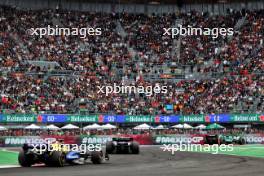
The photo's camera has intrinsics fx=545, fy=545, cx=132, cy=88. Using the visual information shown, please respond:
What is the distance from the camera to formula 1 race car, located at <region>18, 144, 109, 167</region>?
20438mm

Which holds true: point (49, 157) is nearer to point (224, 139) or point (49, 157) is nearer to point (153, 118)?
point (224, 139)

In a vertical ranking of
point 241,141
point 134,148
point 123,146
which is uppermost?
point 123,146

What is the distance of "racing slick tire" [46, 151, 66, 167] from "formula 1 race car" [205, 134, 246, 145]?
1044 inches

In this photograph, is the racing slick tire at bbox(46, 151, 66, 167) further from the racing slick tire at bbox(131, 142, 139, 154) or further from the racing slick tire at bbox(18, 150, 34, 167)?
the racing slick tire at bbox(131, 142, 139, 154)

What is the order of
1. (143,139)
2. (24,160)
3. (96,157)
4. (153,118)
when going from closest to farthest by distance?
(24,160) → (96,157) → (143,139) → (153,118)

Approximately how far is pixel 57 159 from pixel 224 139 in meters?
29.0

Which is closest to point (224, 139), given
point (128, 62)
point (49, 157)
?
point (128, 62)

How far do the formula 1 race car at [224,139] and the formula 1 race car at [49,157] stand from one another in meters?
24.7

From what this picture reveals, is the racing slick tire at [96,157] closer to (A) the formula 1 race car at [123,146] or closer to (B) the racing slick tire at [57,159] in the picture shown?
(B) the racing slick tire at [57,159]

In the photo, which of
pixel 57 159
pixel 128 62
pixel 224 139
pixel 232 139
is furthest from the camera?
pixel 128 62

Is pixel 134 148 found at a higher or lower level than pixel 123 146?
lower

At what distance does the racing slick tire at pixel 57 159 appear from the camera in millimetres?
20562

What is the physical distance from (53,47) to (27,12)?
281 inches

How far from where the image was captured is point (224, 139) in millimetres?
47438
